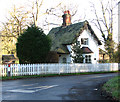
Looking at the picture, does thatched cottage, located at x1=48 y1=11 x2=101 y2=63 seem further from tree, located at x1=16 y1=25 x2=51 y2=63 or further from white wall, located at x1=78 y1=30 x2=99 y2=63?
tree, located at x1=16 y1=25 x2=51 y2=63

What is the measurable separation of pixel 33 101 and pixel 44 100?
1.47ft

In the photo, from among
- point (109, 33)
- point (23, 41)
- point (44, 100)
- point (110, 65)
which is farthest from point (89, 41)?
point (44, 100)

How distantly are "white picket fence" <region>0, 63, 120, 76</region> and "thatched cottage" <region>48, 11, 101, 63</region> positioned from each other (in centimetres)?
523

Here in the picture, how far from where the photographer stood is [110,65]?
85.3 ft

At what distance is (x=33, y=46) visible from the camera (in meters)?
20.8

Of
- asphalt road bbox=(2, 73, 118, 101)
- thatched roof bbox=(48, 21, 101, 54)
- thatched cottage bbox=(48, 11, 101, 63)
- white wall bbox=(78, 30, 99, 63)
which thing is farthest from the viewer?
white wall bbox=(78, 30, 99, 63)

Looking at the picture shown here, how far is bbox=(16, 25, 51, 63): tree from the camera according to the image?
822 inches

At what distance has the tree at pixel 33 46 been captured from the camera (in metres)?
20.9

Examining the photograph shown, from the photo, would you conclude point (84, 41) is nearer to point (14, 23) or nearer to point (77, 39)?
point (77, 39)

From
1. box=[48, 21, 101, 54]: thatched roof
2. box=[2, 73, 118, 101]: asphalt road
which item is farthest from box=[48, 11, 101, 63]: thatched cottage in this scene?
box=[2, 73, 118, 101]: asphalt road

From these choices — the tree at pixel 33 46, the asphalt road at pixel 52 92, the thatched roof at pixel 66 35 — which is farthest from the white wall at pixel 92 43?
the asphalt road at pixel 52 92

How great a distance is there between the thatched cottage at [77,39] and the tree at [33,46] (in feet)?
22.8

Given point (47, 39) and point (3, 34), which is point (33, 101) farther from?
point (3, 34)

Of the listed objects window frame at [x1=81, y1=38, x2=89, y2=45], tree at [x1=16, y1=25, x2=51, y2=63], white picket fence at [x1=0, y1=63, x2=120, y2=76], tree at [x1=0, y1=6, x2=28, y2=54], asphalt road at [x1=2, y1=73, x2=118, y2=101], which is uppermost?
tree at [x1=0, y1=6, x2=28, y2=54]
